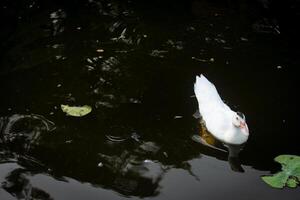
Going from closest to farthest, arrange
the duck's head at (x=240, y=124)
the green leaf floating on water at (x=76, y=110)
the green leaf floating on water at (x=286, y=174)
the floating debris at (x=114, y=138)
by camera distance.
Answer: the green leaf floating on water at (x=286, y=174), the duck's head at (x=240, y=124), the floating debris at (x=114, y=138), the green leaf floating on water at (x=76, y=110)

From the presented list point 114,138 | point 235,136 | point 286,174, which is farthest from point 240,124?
point 114,138

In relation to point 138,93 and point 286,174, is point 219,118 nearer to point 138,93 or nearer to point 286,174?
point 286,174

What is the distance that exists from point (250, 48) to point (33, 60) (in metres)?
3.19

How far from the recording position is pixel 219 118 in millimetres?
5184

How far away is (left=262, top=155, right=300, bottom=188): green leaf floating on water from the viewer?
185 inches

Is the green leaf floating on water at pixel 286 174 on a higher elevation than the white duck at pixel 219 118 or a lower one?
lower

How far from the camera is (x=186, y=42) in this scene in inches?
272

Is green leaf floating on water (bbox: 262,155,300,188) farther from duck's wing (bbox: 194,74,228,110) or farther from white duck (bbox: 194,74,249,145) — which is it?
duck's wing (bbox: 194,74,228,110)

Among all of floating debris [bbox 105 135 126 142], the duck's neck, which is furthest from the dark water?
the duck's neck

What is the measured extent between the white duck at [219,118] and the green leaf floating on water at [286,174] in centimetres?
48

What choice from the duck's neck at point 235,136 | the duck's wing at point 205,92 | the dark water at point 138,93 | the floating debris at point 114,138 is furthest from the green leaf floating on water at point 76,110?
the duck's neck at point 235,136

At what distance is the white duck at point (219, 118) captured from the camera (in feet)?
16.5

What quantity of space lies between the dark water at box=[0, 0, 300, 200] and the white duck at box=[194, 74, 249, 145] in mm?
191

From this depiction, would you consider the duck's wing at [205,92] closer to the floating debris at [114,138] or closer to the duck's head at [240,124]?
the duck's head at [240,124]
